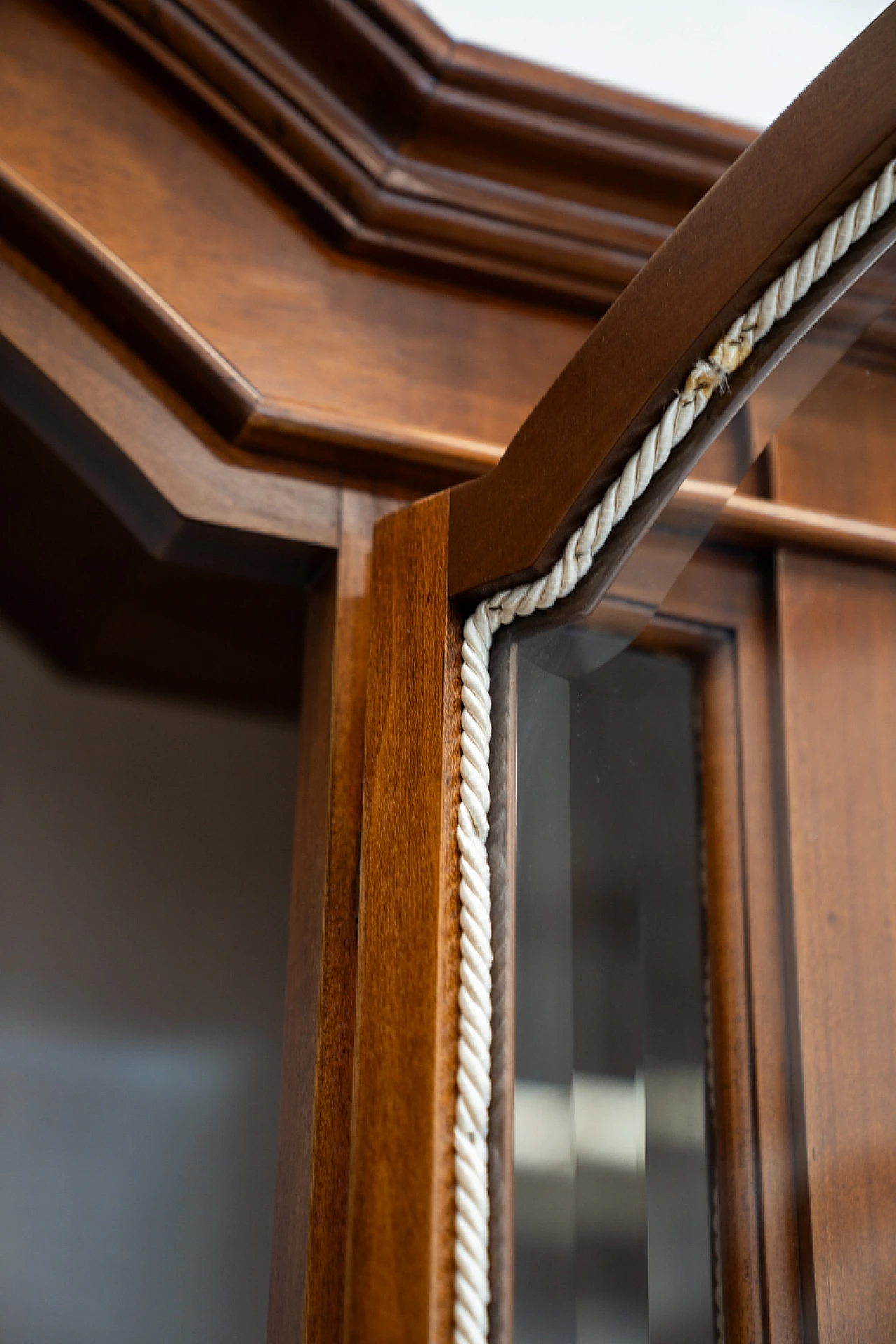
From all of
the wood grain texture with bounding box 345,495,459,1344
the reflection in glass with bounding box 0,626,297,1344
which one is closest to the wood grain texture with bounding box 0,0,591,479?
the wood grain texture with bounding box 345,495,459,1344

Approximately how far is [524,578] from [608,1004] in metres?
0.17

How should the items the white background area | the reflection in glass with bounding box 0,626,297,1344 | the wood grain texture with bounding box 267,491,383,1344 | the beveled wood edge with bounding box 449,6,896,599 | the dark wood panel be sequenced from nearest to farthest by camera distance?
the beveled wood edge with bounding box 449,6,896,599 < the wood grain texture with bounding box 267,491,383,1344 < the dark wood panel < the white background area < the reflection in glass with bounding box 0,626,297,1344

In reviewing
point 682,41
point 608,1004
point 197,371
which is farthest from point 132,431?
point 682,41

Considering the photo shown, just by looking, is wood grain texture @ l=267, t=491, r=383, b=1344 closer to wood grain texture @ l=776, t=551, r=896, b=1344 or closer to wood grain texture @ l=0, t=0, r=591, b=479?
wood grain texture @ l=0, t=0, r=591, b=479

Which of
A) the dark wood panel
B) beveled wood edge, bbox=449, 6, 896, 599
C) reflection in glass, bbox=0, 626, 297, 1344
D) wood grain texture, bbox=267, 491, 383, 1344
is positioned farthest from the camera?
reflection in glass, bbox=0, 626, 297, 1344

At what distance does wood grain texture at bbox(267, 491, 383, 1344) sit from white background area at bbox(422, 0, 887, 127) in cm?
33

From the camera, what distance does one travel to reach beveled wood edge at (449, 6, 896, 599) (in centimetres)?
39

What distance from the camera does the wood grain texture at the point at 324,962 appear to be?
1.74 ft

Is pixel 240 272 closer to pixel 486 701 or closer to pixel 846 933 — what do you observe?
pixel 486 701

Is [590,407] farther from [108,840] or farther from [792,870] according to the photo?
[108,840]

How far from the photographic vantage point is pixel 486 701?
0.50m

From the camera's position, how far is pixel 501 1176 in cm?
45

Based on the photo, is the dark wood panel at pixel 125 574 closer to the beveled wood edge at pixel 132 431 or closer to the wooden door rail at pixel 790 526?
the beveled wood edge at pixel 132 431

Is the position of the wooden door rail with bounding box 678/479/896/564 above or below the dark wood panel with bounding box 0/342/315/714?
below
